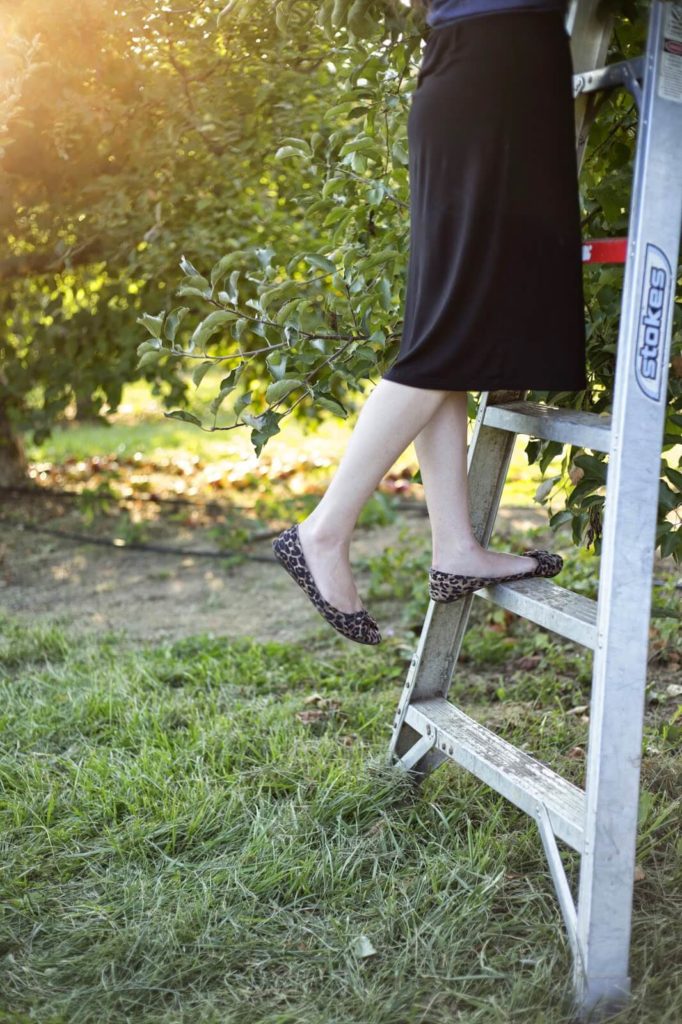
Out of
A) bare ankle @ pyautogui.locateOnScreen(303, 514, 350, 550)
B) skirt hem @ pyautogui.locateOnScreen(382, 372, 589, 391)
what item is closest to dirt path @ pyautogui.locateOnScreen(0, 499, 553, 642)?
bare ankle @ pyautogui.locateOnScreen(303, 514, 350, 550)

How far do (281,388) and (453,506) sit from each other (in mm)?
459

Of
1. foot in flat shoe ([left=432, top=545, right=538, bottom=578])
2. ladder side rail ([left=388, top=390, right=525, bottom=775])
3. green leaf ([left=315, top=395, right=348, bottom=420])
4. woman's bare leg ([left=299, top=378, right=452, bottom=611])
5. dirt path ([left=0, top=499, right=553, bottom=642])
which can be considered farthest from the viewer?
dirt path ([left=0, top=499, right=553, bottom=642])

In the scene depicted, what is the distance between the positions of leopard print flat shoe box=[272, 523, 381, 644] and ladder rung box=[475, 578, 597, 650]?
0.77 feet

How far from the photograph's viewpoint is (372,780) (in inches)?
87.4

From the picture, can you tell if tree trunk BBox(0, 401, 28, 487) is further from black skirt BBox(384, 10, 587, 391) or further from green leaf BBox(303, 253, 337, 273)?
black skirt BBox(384, 10, 587, 391)

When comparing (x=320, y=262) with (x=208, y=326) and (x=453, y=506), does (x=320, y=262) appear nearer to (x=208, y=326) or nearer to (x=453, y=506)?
(x=208, y=326)

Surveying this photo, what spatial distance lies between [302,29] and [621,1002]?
2.68m

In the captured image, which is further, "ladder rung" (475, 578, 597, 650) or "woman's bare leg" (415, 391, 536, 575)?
"woman's bare leg" (415, 391, 536, 575)

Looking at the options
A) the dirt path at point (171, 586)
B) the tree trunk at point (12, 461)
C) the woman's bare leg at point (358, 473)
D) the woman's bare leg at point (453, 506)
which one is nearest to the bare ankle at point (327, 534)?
the woman's bare leg at point (358, 473)

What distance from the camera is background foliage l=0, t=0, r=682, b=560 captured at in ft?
7.19

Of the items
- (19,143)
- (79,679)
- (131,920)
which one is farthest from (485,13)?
(19,143)

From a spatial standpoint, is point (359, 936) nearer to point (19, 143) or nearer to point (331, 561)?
point (331, 561)

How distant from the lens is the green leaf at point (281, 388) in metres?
2.17

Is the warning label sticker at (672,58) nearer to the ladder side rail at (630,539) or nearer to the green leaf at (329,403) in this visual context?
the ladder side rail at (630,539)
